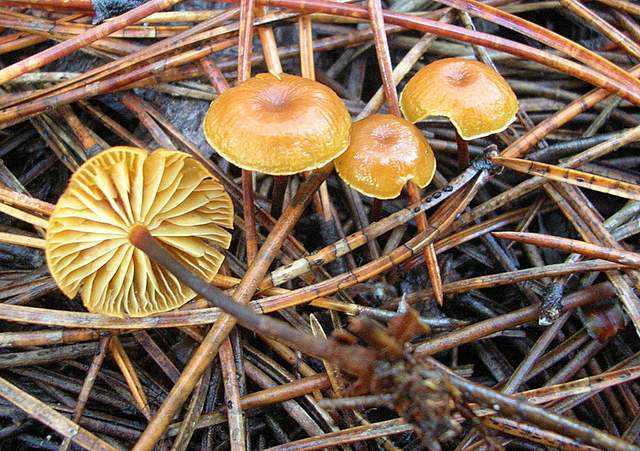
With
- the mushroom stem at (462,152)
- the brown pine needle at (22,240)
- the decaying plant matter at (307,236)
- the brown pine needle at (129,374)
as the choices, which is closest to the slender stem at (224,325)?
the decaying plant matter at (307,236)

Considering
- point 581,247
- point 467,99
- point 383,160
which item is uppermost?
point 467,99

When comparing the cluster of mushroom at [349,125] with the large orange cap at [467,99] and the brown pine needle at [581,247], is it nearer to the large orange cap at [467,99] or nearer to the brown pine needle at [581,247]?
the large orange cap at [467,99]

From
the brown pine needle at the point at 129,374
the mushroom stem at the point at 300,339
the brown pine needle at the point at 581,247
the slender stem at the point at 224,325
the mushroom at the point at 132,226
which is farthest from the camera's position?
the brown pine needle at the point at 581,247

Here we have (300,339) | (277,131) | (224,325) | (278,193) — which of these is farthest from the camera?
(278,193)

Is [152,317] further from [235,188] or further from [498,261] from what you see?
[498,261]

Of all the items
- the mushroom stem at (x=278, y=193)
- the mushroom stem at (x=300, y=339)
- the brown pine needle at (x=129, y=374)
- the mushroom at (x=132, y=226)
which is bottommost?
the mushroom stem at (x=300, y=339)

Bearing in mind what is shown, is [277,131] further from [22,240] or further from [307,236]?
[22,240]

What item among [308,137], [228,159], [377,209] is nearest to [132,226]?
[228,159]

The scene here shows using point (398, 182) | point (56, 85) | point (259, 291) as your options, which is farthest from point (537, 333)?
point (56, 85)
